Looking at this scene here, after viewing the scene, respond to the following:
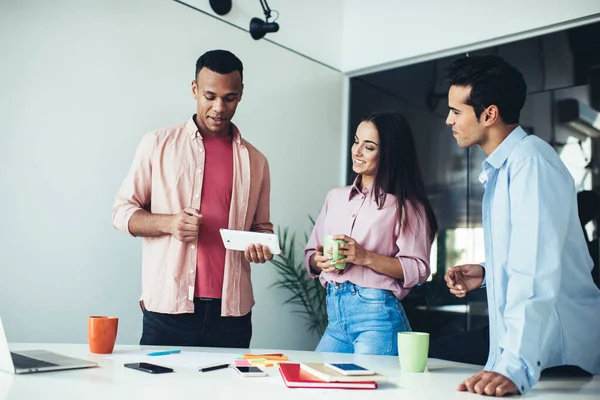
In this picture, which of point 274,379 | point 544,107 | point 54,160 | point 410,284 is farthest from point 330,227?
point 544,107

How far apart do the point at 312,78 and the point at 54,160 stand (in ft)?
7.36

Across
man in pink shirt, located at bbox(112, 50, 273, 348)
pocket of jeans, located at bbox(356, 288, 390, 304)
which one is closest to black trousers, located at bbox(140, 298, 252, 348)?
man in pink shirt, located at bbox(112, 50, 273, 348)

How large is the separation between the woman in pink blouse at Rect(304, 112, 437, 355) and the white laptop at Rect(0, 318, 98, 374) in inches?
39.9

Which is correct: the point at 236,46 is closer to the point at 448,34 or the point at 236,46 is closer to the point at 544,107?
the point at 448,34

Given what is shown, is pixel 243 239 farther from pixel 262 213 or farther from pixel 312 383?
pixel 312 383

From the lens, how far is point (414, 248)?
2248 mm

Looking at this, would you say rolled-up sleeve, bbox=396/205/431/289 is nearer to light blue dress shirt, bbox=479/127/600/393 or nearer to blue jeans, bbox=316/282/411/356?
blue jeans, bbox=316/282/411/356

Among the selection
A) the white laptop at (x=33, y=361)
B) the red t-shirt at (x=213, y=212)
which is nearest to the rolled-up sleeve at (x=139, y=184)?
the red t-shirt at (x=213, y=212)

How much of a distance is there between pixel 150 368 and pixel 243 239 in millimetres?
775

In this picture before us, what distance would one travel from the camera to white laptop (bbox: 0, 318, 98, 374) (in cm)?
126

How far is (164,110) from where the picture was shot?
3.40 meters

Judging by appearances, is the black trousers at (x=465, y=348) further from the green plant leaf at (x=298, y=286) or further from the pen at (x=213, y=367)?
the pen at (x=213, y=367)

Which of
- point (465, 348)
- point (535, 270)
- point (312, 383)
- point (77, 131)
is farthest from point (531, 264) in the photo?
point (77, 131)

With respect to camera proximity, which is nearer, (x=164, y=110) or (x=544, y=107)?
(x=164, y=110)
